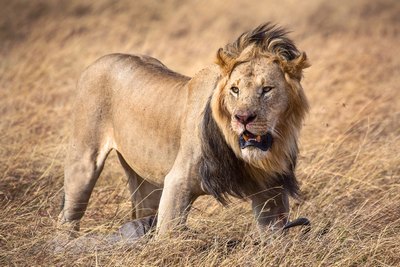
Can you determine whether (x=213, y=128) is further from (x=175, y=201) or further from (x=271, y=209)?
(x=271, y=209)

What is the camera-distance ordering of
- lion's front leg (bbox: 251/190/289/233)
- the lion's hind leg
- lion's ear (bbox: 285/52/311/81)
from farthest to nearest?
the lion's hind leg → lion's front leg (bbox: 251/190/289/233) → lion's ear (bbox: 285/52/311/81)

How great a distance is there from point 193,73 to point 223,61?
20.4 ft

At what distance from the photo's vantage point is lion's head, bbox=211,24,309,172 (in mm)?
4781

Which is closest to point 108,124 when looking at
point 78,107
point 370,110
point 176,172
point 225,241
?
point 78,107

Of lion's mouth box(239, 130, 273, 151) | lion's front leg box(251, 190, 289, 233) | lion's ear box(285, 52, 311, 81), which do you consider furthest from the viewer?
lion's front leg box(251, 190, 289, 233)

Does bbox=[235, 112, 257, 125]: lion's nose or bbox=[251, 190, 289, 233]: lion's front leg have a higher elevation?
bbox=[235, 112, 257, 125]: lion's nose

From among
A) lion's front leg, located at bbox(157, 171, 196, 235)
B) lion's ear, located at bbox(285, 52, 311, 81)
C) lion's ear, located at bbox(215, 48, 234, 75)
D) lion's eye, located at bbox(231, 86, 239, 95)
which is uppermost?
lion's ear, located at bbox(215, 48, 234, 75)

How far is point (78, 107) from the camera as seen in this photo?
6.00 m

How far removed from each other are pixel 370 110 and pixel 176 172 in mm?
4806

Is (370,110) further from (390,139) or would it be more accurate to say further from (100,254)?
(100,254)

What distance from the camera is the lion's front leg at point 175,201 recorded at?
16.5 ft

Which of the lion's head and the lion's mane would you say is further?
the lion's mane

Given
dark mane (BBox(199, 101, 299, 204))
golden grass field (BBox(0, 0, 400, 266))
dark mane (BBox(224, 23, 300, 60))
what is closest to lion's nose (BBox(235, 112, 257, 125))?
dark mane (BBox(199, 101, 299, 204))

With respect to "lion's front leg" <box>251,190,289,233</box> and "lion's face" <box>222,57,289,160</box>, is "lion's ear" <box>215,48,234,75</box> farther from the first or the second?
"lion's front leg" <box>251,190,289,233</box>
